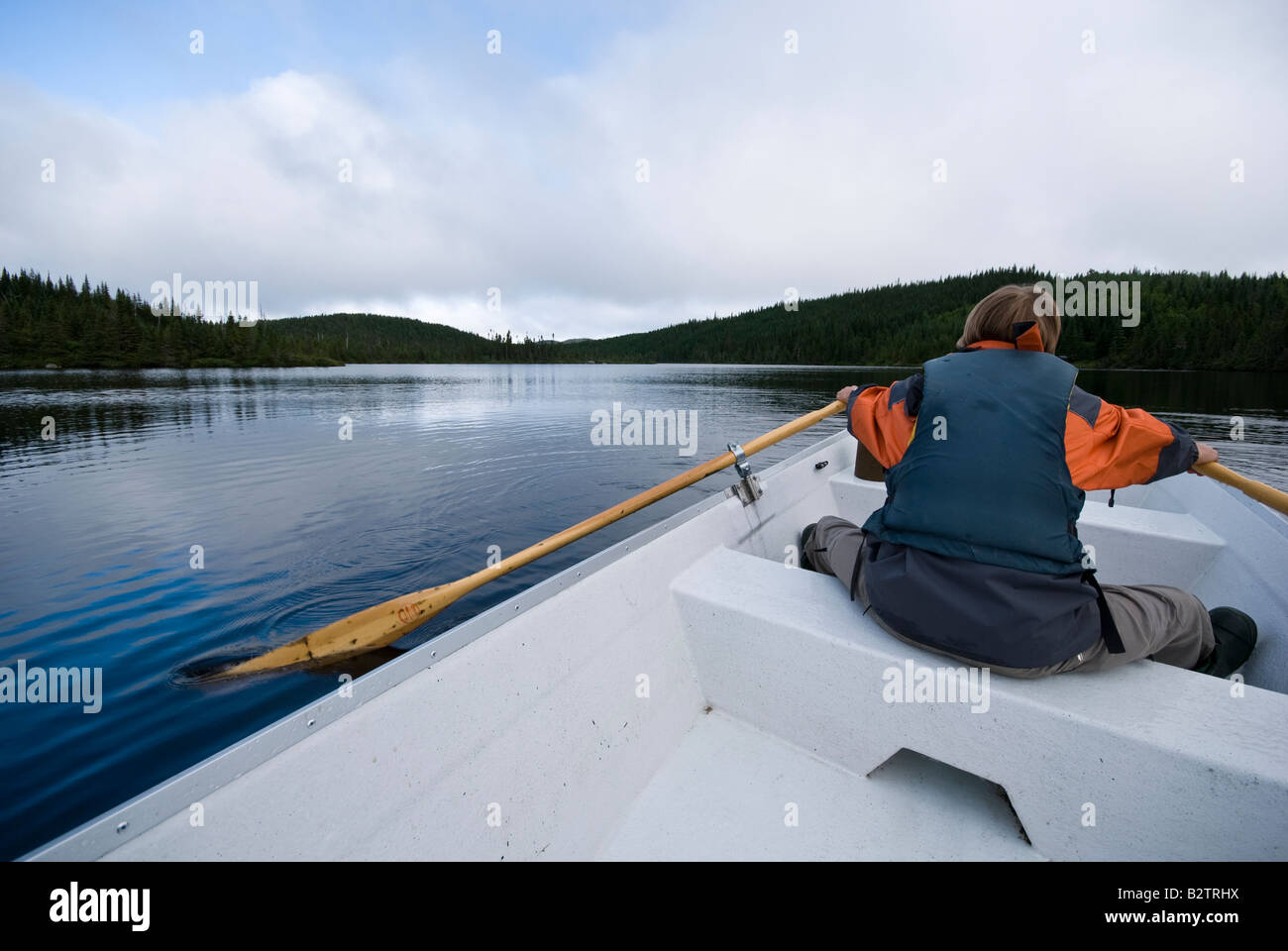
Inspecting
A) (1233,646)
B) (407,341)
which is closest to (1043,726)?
(1233,646)

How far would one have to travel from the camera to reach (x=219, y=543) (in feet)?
18.1

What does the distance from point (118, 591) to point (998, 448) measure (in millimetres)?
6163

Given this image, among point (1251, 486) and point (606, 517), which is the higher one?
point (1251, 486)

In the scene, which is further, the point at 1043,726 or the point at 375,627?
the point at 375,627

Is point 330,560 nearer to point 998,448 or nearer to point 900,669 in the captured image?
point 900,669

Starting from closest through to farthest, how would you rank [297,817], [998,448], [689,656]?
[297,817] < [998,448] < [689,656]

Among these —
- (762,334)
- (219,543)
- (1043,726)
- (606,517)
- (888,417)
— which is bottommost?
(219,543)

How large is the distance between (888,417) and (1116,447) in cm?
73

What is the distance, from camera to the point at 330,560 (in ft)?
17.0

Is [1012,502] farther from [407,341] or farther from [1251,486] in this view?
[407,341]

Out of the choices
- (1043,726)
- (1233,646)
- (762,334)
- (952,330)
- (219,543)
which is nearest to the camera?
(1043,726)

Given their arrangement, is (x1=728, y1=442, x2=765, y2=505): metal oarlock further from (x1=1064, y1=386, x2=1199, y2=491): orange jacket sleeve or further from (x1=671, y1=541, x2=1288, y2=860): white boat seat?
(x1=1064, y1=386, x2=1199, y2=491): orange jacket sleeve

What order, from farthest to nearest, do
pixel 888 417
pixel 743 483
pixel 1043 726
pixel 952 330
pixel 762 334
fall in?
1. pixel 762 334
2. pixel 952 330
3. pixel 743 483
4. pixel 888 417
5. pixel 1043 726
